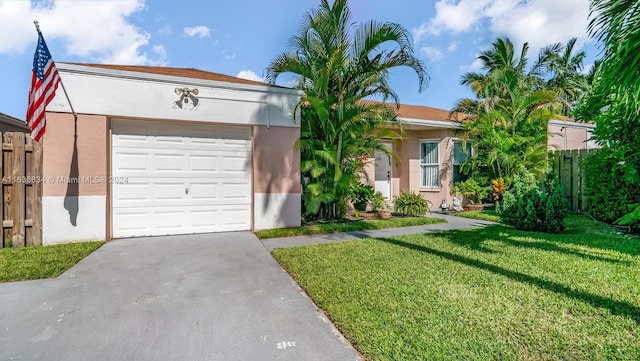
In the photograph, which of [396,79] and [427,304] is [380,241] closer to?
[427,304]

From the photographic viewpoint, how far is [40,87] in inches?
209

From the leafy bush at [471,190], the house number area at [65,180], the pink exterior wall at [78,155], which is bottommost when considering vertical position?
the leafy bush at [471,190]

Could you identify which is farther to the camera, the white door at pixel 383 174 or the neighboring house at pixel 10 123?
the white door at pixel 383 174

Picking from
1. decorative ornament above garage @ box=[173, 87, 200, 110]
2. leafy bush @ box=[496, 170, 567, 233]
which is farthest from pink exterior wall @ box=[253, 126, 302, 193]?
leafy bush @ box=[496, 170, 567, 233]

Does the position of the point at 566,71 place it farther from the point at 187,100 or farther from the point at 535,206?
the point at 187,100

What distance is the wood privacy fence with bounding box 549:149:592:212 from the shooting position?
1027 cm

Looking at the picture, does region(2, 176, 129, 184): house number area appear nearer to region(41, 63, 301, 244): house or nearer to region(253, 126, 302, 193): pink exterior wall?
region(41, 63, 301, 244): house

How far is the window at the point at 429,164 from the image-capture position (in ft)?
41.5

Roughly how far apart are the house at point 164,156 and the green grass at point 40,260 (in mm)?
529

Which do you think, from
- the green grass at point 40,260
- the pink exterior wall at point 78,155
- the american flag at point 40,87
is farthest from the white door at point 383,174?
the american flag at point 40,87

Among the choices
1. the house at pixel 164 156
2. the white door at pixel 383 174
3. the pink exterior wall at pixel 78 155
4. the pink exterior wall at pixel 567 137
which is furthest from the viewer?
the pink exterior wall at pixel 567 137

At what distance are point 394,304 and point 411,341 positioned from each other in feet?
2.32

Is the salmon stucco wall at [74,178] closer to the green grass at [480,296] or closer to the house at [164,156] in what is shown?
the house at [164,156]

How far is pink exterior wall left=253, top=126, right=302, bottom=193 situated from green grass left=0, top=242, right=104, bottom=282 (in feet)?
11.6
